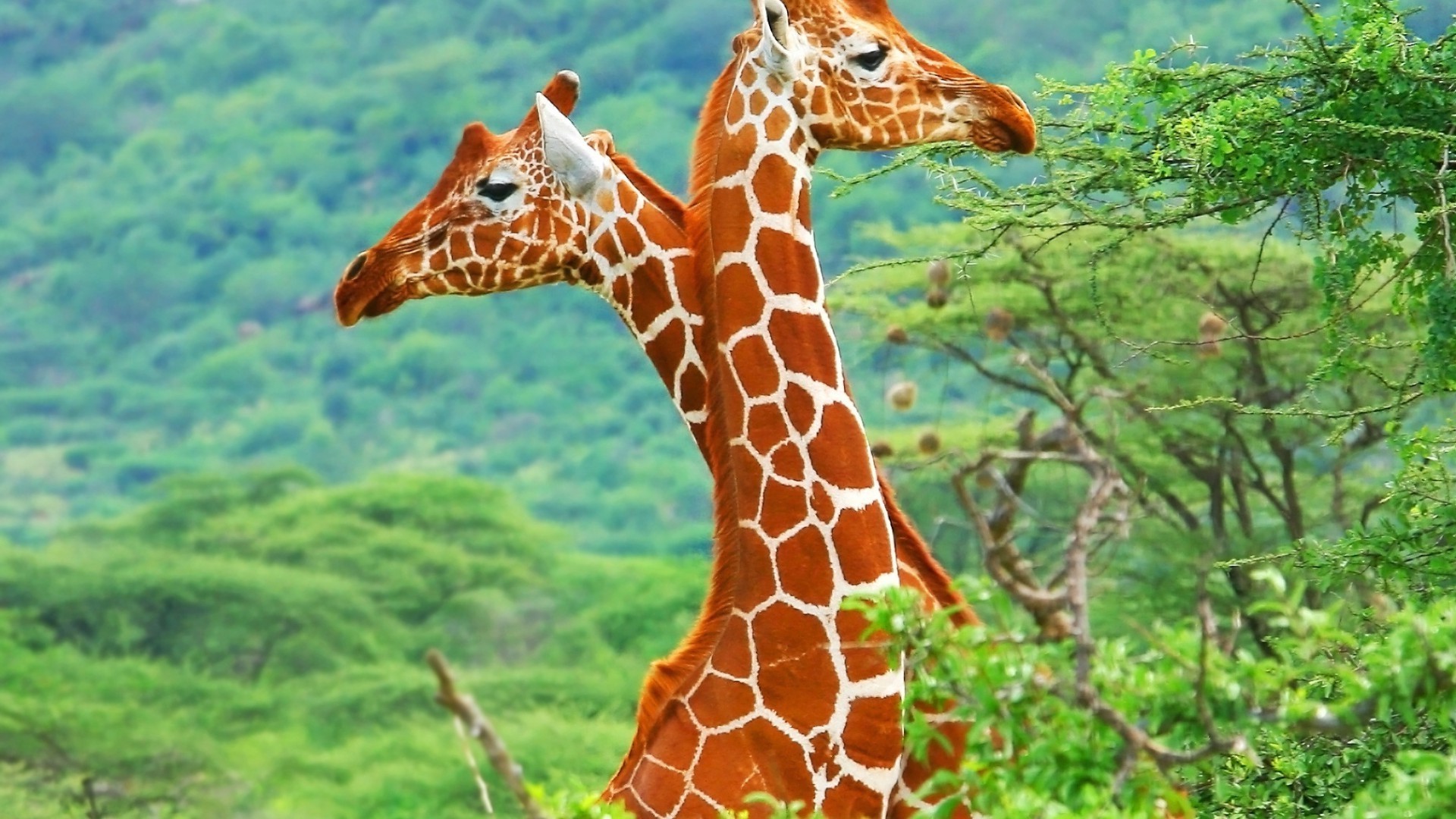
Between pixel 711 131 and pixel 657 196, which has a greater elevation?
pixel 711 131

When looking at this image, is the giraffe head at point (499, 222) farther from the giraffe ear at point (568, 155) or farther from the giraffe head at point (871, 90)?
the giraffe head at point (871, 90)

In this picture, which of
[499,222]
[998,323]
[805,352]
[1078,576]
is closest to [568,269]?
[499,222]

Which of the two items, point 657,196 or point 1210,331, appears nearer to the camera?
point 657,196

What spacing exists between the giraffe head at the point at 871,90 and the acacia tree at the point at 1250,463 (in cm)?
59

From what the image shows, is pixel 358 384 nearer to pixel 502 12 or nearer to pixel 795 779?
pixel 502 12

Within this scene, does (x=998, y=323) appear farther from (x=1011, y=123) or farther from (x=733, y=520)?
(x=733, y=520)

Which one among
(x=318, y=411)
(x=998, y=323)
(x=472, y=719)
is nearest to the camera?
(x=472, y=719)

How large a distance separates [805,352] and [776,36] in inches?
28.9

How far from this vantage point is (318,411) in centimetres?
5412

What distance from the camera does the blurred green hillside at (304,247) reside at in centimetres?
4959

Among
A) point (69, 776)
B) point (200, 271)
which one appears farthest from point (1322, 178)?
point (200, 271)

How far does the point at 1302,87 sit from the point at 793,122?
1.53 m

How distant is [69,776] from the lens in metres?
19.9

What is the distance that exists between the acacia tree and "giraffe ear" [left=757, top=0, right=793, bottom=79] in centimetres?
102
